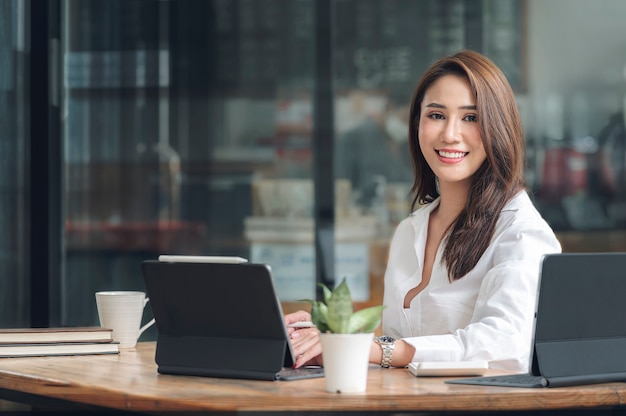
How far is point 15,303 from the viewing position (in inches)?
198

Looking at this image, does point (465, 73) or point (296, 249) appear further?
point (296, 249)

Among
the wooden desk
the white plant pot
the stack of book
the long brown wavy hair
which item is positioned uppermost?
the long brown wavy hair

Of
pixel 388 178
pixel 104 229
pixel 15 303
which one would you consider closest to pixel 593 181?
pixel 388 178

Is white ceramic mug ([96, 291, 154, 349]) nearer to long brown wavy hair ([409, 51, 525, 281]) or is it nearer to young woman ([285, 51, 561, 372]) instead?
young woman ([285, 51, 561, 372])

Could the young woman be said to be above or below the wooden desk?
above

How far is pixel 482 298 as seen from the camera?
91.7 inches

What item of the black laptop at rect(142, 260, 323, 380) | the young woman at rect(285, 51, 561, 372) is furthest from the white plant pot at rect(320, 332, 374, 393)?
the young woman at rect(285, 51, 561, 372)

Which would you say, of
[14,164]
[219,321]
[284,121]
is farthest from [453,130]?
[14,164]

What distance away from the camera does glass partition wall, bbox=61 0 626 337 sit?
5.32 m

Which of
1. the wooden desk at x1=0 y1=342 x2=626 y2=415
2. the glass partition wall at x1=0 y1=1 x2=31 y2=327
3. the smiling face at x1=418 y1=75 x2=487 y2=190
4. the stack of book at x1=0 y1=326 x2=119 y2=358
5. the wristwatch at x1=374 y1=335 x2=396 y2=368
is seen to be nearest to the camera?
the wooden desk at x1=0 y1=342 x2=626 y2=415

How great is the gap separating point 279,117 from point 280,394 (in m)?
3.62

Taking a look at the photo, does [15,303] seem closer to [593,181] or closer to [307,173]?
[307,173]

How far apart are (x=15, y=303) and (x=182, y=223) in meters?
0.92

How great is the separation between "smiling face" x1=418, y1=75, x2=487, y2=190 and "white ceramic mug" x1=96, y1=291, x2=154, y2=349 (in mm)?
803
